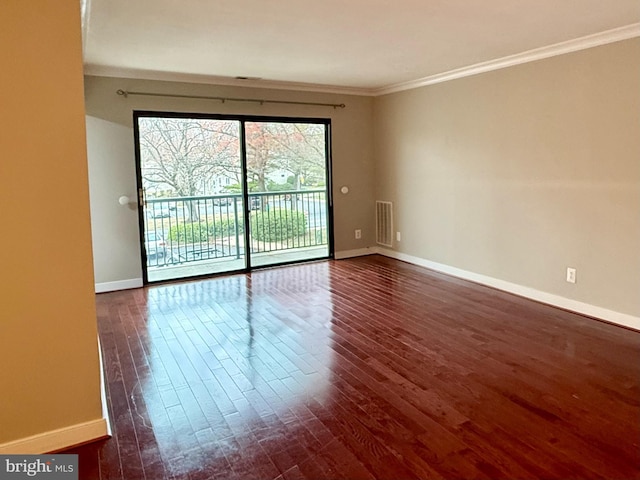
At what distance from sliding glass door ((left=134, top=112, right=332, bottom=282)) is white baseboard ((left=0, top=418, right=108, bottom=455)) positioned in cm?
309

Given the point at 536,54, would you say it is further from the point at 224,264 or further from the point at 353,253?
the point at 224,264

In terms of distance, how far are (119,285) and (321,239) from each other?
108 inches

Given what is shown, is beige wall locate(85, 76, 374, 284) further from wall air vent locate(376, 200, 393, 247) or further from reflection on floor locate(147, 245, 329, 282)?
wall air vent locate(376, 200, 393, 247)

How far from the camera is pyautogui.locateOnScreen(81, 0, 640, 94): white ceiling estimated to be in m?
2.85

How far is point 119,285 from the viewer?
16.3 feet

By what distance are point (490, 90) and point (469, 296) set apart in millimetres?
2077

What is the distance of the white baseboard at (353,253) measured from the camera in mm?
6313

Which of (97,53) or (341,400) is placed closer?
(341,400)

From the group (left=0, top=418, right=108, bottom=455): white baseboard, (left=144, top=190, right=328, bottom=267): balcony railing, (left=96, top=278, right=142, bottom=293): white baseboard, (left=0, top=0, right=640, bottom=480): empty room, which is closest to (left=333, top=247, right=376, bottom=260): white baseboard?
(left=0, top=0, right=640, bottom=480): empty room

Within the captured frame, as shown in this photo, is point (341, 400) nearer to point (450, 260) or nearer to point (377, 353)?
point (377, 353)

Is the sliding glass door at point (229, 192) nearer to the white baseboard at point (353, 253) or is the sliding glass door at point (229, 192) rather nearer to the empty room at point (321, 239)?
the empty room at point (321, 239)

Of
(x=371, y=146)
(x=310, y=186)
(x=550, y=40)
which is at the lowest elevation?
(x=310, y=186)

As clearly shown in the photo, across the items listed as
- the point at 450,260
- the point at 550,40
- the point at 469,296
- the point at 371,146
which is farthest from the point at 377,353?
the point at 371,146

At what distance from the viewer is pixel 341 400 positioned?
2.54 meters
